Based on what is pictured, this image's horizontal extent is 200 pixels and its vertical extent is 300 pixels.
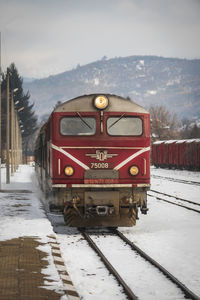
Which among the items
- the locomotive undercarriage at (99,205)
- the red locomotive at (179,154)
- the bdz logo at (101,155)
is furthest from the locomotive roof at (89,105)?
the red locomotive at (179,154)

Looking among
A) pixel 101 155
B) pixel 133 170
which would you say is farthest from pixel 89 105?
pixel 133 170

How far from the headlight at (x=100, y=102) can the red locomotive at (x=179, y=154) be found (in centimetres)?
3574

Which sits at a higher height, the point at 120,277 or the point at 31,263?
the point at 31,263

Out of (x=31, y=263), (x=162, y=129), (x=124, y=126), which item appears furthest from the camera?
(x=162, y=129)

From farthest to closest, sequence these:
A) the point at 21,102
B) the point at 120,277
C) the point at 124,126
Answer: the point at 21,102, the point at 124,126, the point at 120,277

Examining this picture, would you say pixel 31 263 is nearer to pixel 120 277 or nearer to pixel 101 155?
pixel 120 277

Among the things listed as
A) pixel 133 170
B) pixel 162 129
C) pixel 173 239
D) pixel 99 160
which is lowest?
pixel 173 239

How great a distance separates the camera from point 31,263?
7.66m

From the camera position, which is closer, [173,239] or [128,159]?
[173,239]

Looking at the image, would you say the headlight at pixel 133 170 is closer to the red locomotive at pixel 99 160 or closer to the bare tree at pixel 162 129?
the red locomotive at pixel 99 160

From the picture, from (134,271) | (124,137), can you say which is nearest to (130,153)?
(124,137)

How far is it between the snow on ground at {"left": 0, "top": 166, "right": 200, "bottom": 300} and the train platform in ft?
0.09

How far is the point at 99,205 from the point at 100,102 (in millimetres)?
2364

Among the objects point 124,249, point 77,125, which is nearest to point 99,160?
point 77,125
